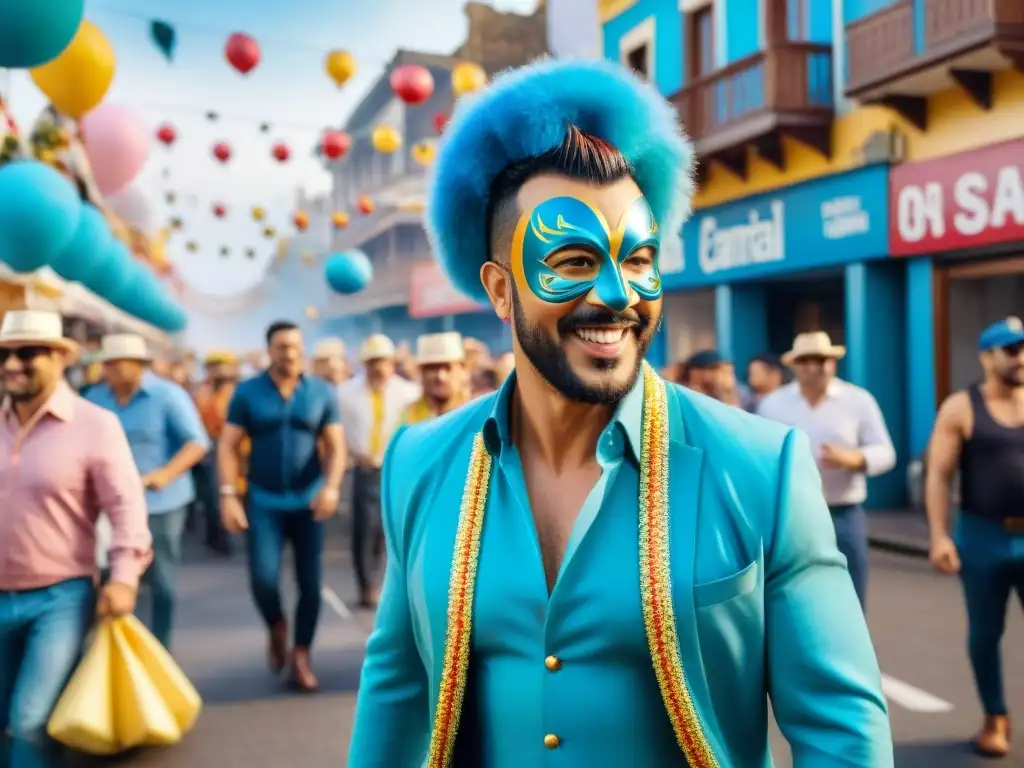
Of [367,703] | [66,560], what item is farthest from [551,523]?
[66,560]

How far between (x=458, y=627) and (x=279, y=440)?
4.74 m

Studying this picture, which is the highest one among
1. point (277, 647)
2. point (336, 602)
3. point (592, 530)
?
point (592, 530)

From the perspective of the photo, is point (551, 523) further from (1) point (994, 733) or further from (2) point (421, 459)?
(1) point (994, 733)

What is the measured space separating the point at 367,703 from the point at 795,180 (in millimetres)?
14856

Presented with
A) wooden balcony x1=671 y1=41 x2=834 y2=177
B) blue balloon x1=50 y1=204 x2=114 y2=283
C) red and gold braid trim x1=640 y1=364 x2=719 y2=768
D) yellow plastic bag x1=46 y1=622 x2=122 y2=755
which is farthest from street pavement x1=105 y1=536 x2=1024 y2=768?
wooden balcony x1=671 y1=41 x2=834 y2=177

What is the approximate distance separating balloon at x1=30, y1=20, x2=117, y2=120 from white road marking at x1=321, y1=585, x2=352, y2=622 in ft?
13.0

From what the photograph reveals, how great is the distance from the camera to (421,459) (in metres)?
1.84

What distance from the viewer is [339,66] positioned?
446 inches

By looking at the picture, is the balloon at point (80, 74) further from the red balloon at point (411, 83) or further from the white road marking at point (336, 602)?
the red balloon at point (411, 83)

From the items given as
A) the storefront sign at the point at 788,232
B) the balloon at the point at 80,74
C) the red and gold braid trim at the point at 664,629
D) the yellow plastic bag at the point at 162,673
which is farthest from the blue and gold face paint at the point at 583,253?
the storefront sign at the point at 788,232

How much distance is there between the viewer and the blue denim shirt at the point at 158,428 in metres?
6.45

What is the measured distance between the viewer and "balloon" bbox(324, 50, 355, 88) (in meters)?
11.3

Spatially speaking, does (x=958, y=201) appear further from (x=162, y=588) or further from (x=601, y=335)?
(x=601, y=335)

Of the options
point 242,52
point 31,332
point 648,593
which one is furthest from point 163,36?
point 648,593
